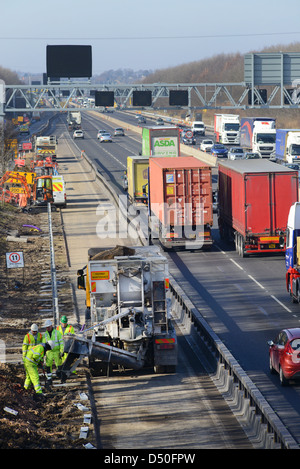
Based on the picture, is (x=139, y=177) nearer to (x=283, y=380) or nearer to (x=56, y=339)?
(x=56, y=339)

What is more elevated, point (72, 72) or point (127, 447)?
point (72, 72)

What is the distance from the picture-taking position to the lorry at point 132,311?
17.7 m

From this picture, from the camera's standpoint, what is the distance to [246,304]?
2478 centimetres

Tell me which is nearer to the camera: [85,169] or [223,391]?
[223,391]

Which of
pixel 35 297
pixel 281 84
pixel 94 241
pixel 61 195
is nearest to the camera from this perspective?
pixel 35 297

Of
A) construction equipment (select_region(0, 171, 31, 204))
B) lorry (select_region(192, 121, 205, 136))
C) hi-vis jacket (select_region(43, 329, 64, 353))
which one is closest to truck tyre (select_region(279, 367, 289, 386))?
hi-vis jacket (select_region(43, 329, 64, 353))

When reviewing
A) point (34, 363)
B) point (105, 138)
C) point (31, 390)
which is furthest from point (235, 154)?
point (34, 363)

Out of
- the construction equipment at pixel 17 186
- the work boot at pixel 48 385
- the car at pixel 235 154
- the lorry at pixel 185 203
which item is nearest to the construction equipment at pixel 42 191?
the construction equipment at pixel 17 186

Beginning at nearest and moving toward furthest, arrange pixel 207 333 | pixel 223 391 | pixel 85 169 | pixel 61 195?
pixel 223 391
pixel 207 333
pixel 61 195
pixel 85 169

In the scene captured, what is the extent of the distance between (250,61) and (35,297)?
4573 cm

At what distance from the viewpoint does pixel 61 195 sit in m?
49.5

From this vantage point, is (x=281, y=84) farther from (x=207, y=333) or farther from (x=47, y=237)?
(x=207, y=333)

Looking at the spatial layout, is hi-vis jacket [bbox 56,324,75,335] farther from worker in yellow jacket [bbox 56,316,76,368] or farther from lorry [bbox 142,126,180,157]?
lorry [bbox 142,126,180,157]
